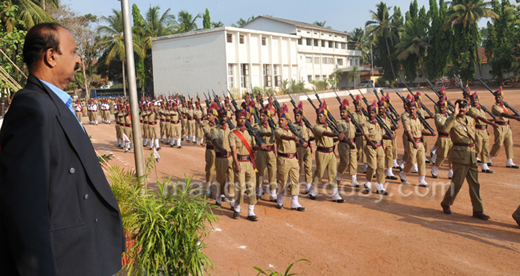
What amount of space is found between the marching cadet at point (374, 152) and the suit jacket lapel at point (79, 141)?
23.6ft

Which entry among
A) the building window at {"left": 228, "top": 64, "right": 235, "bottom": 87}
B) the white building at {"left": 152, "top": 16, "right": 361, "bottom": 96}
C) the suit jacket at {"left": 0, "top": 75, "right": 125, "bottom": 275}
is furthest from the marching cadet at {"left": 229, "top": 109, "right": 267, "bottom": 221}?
the building window at {"left": 228, "top": 64, "right": 235, "bottom": 87}

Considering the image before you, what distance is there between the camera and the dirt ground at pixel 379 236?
190 inches

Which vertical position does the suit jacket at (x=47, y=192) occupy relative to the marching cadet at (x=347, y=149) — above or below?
above

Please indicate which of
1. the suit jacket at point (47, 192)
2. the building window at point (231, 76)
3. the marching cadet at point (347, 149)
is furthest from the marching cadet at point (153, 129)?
the building window at point (231, 76)

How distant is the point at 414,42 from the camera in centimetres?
4519

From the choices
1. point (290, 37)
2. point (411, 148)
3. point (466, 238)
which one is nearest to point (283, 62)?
point (290, 37)

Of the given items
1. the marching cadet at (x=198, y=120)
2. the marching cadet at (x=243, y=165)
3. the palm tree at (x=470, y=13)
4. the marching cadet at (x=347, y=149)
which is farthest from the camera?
the palm tree at (x=470, y=13)

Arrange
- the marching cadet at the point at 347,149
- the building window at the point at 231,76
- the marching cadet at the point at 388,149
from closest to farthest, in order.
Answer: the marching cadet at the point at 347,149 → the marching cadet at the point at 388,149 → the building window at the point at 231,76

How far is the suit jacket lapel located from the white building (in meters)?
29.7

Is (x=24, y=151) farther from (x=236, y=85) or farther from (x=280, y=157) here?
(x=236, y=85)

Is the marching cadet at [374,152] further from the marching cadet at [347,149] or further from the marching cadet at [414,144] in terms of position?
the marching cadet at [414,144]

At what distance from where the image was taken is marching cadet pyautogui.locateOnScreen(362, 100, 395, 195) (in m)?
8.27

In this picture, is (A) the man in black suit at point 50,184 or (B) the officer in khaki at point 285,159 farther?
(B) the officer in khaki at point 285,159

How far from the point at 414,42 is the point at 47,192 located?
49.2 meters
